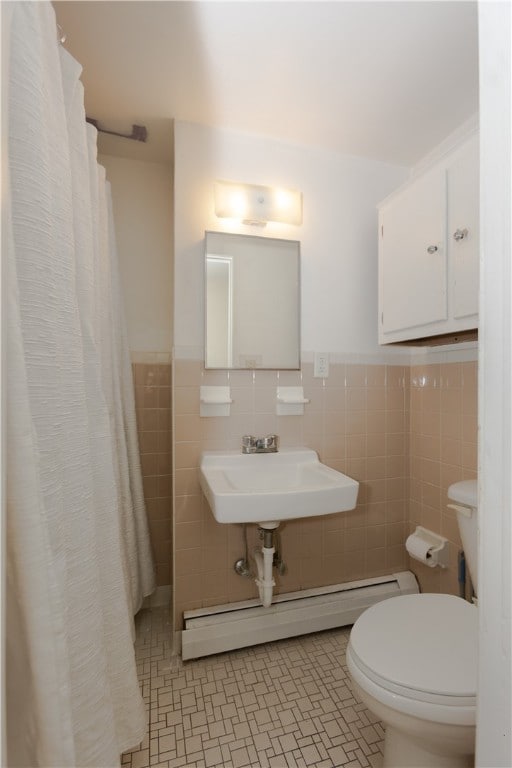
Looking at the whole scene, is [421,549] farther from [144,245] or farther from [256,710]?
[144,245]

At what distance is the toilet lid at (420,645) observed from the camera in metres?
0.86

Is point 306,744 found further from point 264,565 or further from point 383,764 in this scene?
point 264,565

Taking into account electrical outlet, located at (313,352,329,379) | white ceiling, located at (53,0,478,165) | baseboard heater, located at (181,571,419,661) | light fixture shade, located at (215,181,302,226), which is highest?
white ceiling, located at (53,0,478,165)

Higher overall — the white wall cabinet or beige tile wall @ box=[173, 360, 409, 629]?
the white wall cabinet

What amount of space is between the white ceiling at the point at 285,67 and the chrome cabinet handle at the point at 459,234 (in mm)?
609

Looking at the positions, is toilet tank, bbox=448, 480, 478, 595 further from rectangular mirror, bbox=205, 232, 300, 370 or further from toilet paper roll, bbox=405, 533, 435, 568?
rectangular mirror, bbox=205, 232, 300, 370

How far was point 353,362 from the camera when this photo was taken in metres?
1.85

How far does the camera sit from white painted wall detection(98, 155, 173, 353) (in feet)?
6.13

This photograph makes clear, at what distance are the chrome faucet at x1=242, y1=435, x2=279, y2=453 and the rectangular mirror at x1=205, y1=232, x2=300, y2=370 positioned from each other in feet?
1.10

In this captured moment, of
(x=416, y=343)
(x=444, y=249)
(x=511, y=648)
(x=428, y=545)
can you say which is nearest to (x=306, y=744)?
(x=428, y=545)

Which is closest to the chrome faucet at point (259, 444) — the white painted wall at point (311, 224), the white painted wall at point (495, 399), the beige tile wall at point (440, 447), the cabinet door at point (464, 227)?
the white painted wall at point (311, 224)

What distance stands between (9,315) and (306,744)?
4.89ft

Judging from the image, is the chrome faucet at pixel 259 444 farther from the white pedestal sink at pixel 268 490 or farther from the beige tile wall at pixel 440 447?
the beige tile wall at pixel 440 447

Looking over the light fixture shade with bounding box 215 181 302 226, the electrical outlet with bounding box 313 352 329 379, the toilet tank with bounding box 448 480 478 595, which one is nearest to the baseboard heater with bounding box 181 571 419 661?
the toilet tank with bounding box 448 480 478 595
